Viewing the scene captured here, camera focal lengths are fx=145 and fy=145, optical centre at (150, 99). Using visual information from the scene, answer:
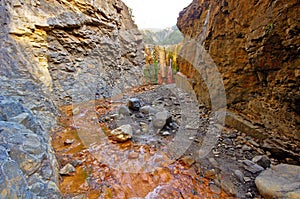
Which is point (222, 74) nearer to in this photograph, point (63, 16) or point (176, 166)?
point (176, 166)

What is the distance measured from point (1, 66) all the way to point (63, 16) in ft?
6.88

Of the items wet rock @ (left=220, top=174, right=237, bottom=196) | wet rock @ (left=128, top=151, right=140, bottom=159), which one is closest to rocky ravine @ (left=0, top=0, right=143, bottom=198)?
wet rock @ (left=128, top=151, right=140, bottom=159)

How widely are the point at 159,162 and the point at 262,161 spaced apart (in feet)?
3.53

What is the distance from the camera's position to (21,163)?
1037 millimetres

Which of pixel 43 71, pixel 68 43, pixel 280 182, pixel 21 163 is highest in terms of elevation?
pixel 68 43

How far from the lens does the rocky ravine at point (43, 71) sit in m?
1.08

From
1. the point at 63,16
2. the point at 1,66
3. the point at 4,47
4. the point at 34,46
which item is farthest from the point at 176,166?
the point at 63,16

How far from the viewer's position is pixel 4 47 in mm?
2551

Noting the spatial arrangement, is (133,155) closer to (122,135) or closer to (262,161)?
(122,135)

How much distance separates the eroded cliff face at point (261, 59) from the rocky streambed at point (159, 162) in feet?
1.31

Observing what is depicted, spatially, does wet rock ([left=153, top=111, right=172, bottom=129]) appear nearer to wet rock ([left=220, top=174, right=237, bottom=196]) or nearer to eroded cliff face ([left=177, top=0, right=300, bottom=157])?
eroded cliff face ([left=177, top=0, right=300, bottom=157])

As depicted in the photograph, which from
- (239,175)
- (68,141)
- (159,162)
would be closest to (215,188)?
(239,175)

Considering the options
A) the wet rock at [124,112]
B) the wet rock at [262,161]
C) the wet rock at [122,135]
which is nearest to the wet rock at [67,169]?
the wet rock at [122,135]

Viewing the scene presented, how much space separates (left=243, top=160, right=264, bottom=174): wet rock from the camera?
56.1 inches
